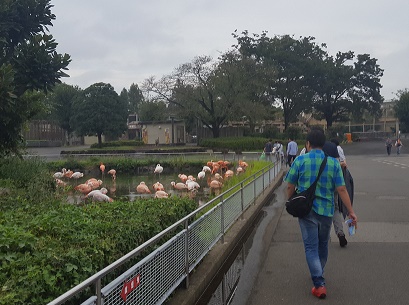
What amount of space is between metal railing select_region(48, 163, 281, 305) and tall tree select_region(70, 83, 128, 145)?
5081 cm

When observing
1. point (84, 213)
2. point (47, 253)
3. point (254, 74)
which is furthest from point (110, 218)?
point (254, 74)

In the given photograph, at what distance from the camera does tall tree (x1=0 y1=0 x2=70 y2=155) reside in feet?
39.4

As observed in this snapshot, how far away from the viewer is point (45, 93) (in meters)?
13.9

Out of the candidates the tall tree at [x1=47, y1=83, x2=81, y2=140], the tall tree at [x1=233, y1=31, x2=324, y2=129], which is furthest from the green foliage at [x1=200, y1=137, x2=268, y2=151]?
the tall tree at [x1=47, y1=83, x2=81, y2=140]

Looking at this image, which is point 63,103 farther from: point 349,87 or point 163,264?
point 163,264

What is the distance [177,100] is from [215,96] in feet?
12.5

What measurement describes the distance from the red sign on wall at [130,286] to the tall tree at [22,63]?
8.45 m

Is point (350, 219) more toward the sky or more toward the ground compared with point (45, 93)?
more toward the ground

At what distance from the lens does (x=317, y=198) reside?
18.5ft

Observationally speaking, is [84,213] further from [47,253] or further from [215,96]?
[215,96]

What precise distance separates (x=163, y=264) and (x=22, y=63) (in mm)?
10410

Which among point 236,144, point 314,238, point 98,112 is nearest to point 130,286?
point 314,238

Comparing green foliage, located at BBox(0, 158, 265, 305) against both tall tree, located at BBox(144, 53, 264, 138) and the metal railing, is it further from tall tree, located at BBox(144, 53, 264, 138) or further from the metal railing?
tall tree, located at BBox(144, 53, 264, 138)

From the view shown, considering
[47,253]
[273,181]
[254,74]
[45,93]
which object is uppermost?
[254,74]
